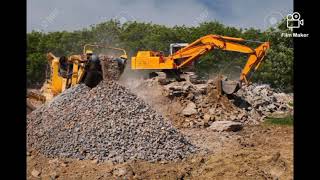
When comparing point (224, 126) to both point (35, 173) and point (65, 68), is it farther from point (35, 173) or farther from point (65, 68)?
point (35, 173)

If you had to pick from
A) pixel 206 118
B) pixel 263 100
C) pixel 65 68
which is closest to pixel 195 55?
pixel 263 100

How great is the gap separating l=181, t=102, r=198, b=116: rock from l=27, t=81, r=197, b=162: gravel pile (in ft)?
13.1

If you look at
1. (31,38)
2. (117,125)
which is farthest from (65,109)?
(31,38)

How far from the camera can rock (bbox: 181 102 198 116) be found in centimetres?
1487

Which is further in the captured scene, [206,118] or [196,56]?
[196,56]

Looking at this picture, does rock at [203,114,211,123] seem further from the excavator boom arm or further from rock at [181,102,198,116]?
the excavator boom arm

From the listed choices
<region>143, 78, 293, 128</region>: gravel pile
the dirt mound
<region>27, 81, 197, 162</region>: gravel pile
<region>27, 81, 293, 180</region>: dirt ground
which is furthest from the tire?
<region>143, 78, 293, 128</region>: gravel pile

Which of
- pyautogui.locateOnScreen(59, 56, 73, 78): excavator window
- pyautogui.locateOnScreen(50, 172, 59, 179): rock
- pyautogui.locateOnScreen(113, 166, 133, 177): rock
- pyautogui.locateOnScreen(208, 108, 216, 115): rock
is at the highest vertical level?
pyautogui.locateOnScreen(59, 56, 73, 78): excavator window

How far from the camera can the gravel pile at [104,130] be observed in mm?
9680

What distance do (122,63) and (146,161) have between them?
13.9 feet

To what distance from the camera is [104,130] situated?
9.93m

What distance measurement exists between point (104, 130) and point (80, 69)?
2.88 meters

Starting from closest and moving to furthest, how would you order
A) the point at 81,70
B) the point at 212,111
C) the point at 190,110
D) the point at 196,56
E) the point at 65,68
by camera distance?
the point at 81,70 < the point at 65,68 < the point at 190,110 < the point at 212,111 < the point at 196,56

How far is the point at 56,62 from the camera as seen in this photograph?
14.0 m
